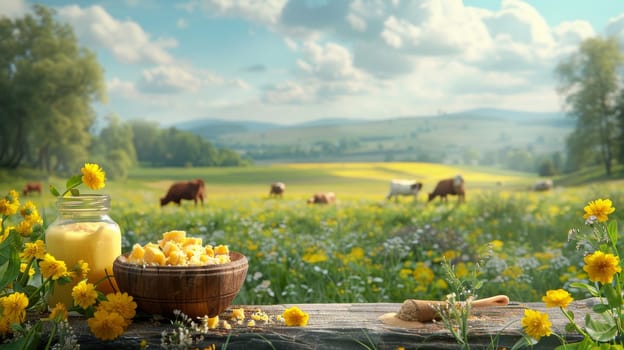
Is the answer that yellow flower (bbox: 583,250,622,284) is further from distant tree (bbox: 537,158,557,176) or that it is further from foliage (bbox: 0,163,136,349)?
distant tree (bbox: 537,158,557,176)

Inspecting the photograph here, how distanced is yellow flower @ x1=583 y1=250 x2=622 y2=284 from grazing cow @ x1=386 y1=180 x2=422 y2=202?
297 inches

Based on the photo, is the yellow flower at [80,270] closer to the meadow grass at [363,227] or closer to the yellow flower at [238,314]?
the yellow flower at [238,314]

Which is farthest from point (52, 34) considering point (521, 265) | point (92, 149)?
point (521, 265)

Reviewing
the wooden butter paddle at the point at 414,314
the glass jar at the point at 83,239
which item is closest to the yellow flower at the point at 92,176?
the glass jar at the point at 83,239

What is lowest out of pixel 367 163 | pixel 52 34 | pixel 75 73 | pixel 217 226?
pixel 217 226

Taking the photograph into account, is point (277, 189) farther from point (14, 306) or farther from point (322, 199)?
point (14, 306)

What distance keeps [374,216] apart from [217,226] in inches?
71.9

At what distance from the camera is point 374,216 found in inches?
278

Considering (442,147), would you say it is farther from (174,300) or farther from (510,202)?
(174,300)

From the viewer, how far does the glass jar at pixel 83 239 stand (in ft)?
7.04

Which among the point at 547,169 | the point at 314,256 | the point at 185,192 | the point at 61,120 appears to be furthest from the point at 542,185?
the point at 61,120

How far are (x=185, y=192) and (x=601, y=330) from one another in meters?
7.12

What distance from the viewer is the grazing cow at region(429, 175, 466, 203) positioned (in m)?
8.62

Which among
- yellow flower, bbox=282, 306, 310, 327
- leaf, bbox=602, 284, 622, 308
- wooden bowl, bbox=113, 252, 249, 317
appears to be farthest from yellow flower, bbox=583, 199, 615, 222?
wooden bowl, bbox=113, 252, 249, 317
